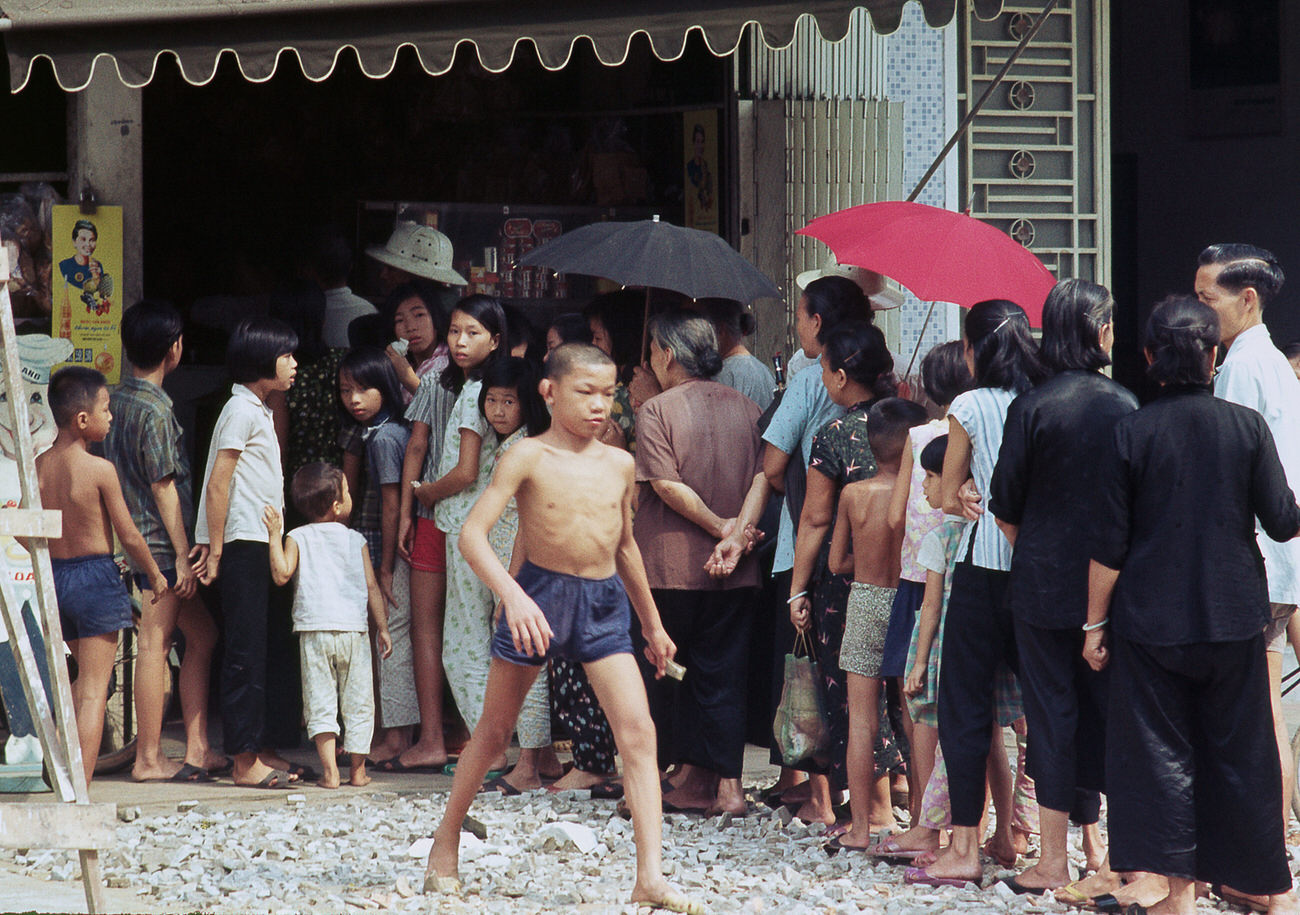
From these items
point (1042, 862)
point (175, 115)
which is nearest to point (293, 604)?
point (1042, 862)

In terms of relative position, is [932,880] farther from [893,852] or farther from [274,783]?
[274,783]

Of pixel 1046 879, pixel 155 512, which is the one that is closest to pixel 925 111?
pixel 155 512

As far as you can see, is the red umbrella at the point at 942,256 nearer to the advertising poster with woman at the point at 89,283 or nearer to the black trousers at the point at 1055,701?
the black trousers at the point at 1055,701

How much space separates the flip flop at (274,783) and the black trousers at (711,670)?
1.52 meters

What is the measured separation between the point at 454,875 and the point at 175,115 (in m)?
5.66

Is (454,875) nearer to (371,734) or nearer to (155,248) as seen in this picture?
(371,734)

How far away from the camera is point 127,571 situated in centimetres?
648

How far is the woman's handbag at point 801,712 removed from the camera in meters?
5.69

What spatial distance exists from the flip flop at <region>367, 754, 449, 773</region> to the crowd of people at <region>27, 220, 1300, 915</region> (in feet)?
0.06

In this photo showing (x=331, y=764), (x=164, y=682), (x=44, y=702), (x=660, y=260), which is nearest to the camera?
(x=44, y=702)

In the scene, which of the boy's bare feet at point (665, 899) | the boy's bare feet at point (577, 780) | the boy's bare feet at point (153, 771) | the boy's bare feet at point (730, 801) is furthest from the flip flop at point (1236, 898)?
the boy's bare feet at point (153, 771)

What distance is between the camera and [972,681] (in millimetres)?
4984

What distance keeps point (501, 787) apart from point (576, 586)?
1812 mm

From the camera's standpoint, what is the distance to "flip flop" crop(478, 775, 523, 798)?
247 inches
